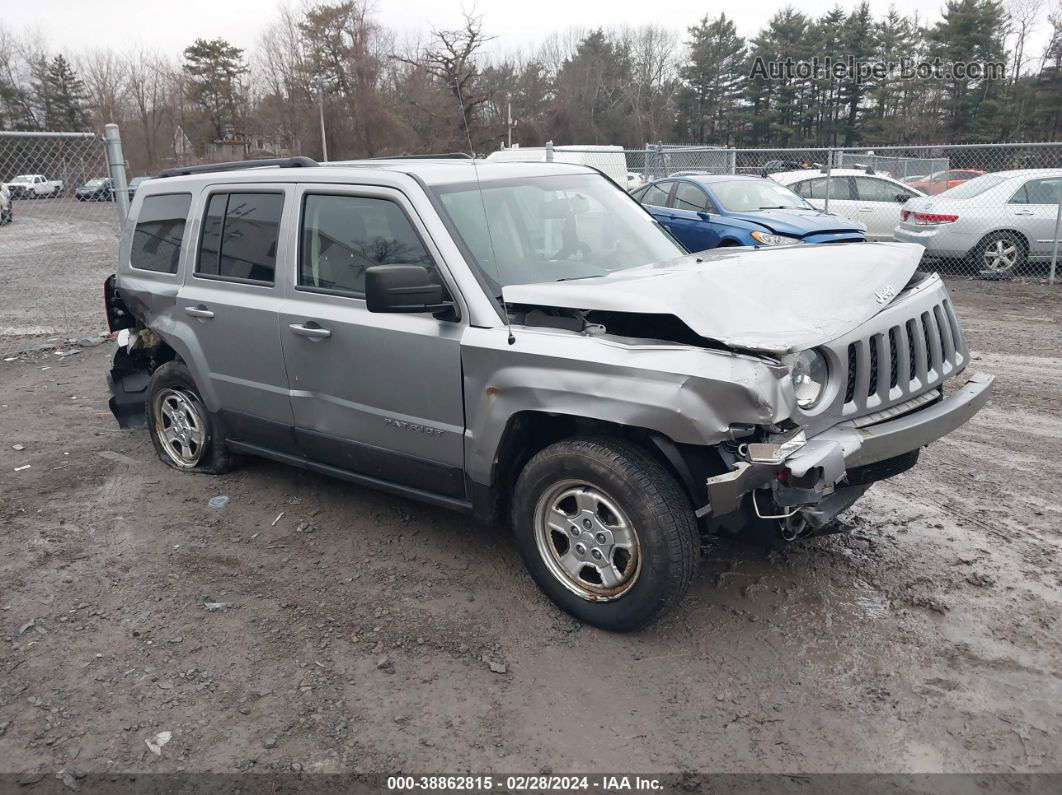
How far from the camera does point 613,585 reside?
349 cm

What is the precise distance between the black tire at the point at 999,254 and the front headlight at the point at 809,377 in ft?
35.7

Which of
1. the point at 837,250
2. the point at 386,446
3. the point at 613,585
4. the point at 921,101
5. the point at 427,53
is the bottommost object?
the point at 613,585

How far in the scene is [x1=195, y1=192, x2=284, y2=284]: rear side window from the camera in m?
4.57

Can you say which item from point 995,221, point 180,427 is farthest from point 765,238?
point 180,427

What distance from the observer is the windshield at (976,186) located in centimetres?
1223

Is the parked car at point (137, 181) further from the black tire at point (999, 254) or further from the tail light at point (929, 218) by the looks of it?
the black tire at point (999, 254)

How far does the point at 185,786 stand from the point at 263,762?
0.25m

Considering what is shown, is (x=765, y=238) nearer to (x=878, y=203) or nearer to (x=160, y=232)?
(x=878, y=203)

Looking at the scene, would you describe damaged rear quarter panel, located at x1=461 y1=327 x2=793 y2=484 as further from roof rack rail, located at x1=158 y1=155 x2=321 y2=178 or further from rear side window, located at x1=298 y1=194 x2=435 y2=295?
roof rack rail, located at x1=158 y1=155 x2=321 y2=178

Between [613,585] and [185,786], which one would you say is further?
[613,585]

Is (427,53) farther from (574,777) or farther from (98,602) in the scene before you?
(574,777)

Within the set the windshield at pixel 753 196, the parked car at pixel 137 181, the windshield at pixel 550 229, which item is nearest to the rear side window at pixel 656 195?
the windshield at pixel 753 196

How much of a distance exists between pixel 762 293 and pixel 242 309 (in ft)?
9.47

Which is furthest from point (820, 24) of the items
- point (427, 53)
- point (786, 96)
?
point (427, 53)
